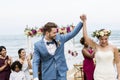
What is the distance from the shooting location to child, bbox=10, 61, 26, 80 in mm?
9352

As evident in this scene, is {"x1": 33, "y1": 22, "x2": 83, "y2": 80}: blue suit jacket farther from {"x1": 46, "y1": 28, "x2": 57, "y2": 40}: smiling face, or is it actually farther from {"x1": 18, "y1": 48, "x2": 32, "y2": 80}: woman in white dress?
{"x1": 18, "y1": 48, "x2": 32, "y2": 80}: woman in white dress

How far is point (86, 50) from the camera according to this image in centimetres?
930

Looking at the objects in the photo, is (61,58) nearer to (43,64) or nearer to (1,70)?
(43,64)

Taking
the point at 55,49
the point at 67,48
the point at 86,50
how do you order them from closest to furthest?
the point at 55,49 → the point at 86,50 → the point at 67,48

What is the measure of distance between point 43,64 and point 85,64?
3.41 meters

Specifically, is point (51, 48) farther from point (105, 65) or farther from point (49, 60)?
point (105, 65)

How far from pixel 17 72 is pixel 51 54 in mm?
3147

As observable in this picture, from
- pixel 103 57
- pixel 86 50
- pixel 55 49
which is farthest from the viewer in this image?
pixel 86 50

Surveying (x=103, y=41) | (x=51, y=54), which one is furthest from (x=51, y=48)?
(x=103, y=41)

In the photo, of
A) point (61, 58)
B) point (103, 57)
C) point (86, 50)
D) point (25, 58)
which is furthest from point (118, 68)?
point (25, 58)

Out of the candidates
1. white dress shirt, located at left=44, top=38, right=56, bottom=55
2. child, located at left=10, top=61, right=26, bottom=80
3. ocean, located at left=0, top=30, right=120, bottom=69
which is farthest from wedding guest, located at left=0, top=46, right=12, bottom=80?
white dress shirt, located at left=44, top=38, right=56, bottom=55

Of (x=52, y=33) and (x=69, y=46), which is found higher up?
(x=52, y=33)

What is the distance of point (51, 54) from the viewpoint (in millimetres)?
6406

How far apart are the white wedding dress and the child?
2.36 meters
